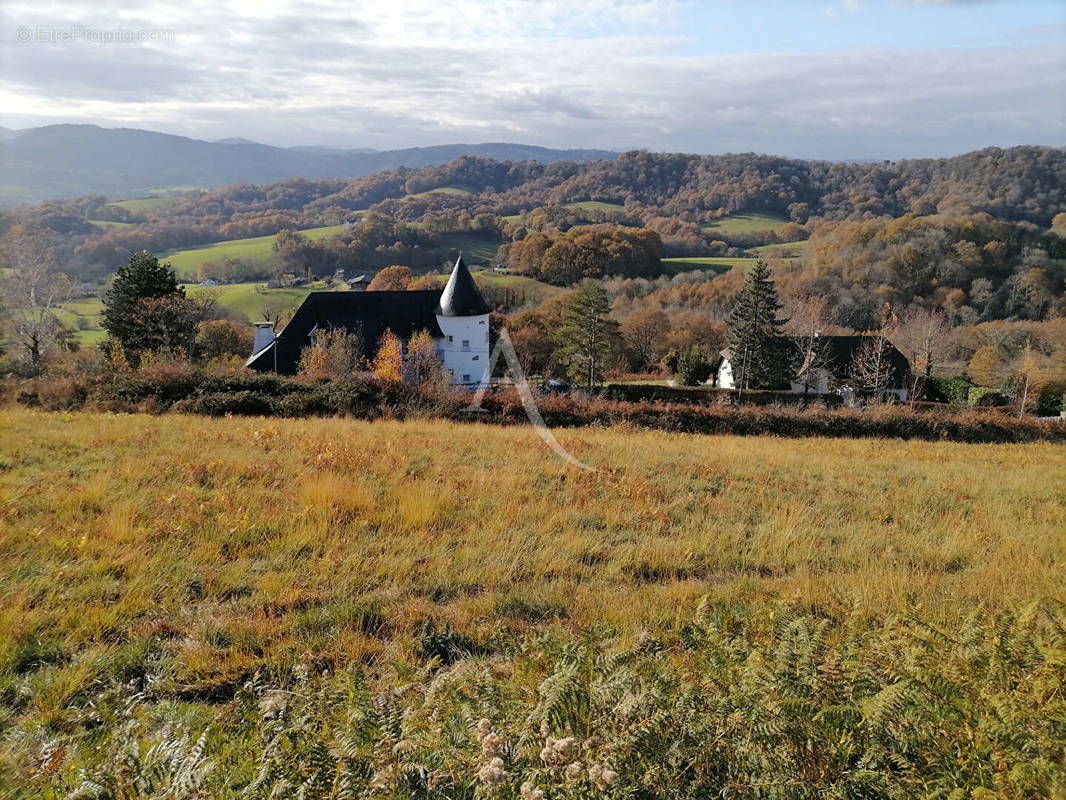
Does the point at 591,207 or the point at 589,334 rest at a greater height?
the point at 591,207

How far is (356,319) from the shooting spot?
35.8 meters

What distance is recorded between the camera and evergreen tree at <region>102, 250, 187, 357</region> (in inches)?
1164

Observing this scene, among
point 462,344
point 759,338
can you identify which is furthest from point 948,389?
point 462,344

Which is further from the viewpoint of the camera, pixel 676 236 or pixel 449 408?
pixel 676 236

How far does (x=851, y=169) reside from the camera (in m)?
130

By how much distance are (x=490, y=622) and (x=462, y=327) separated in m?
34.1

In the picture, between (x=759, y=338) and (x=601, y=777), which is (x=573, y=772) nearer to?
(x=601, y=777)

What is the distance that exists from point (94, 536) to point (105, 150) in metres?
133

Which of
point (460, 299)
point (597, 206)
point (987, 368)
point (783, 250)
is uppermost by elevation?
point (597, 206)

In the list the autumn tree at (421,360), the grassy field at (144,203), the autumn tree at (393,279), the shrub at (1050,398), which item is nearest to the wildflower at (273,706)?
the autumn tree at (421,360)

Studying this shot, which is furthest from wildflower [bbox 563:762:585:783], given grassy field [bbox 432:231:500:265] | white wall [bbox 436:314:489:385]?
grassy field [bbox 432:231:500:265]

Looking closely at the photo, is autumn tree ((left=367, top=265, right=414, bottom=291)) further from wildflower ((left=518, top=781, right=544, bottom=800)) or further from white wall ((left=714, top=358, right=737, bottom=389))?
wildflower ((left=518, top=781, right=544, bottom=800))

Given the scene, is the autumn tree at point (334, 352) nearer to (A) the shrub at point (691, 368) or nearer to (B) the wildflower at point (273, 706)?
(A) the shrub at point (691, 368)

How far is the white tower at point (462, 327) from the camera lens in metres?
37.2
